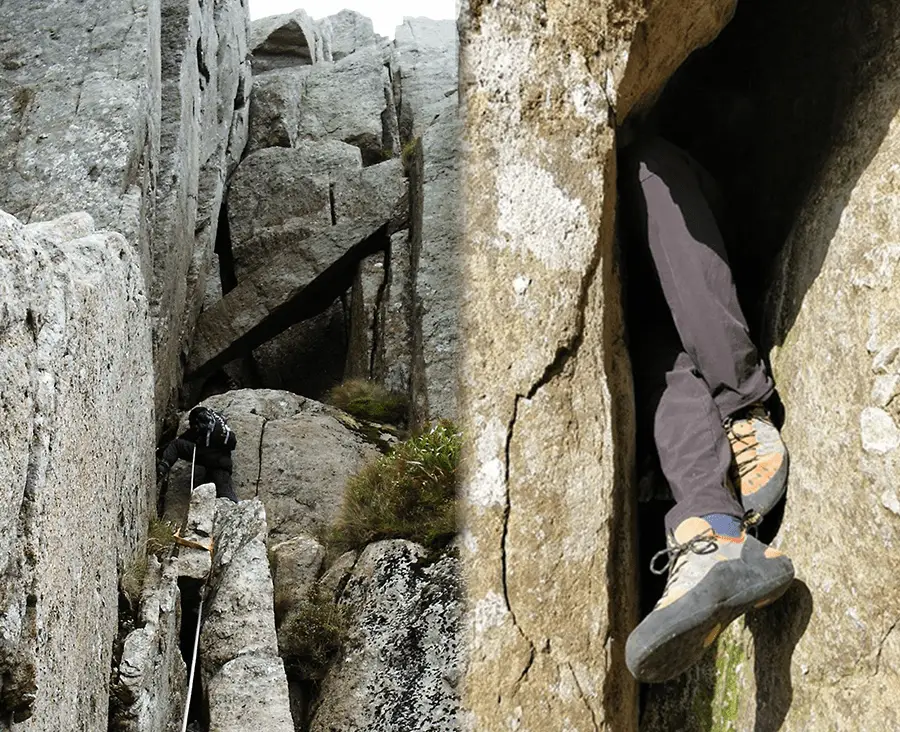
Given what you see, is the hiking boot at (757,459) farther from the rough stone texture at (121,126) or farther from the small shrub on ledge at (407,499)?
the rough stone texture at (121,126)

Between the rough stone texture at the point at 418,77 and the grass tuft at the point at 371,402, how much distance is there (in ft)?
19.5

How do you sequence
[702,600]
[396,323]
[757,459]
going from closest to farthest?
[702,600], [757,459], [396,323]

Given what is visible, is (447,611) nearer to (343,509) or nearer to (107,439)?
(343,509)

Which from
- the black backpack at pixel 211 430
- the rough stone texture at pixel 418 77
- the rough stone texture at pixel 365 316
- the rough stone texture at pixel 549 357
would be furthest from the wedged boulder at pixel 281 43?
the rough stone texture at pixel 549 357

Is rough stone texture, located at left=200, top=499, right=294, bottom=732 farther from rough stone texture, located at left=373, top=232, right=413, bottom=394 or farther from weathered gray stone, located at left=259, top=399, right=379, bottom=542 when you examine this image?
rough stone texture, located at left=373, top=232, right=413, bottom=394

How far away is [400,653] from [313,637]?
34.6 inches

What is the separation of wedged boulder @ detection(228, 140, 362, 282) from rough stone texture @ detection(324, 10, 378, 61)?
25.1ft

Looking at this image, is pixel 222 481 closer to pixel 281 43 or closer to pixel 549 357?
pixel 549 357

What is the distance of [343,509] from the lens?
939cm

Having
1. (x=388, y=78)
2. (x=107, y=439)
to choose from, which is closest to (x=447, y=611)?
(x=107, y=439)

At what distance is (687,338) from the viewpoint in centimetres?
280

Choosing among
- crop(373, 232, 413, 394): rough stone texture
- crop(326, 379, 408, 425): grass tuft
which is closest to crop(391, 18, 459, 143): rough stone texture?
crop(373, 232, 413, 394): rough stone texture

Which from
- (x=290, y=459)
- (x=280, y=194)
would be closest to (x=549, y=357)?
(x=290, y=459)

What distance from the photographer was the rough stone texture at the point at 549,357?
264 centimetres
